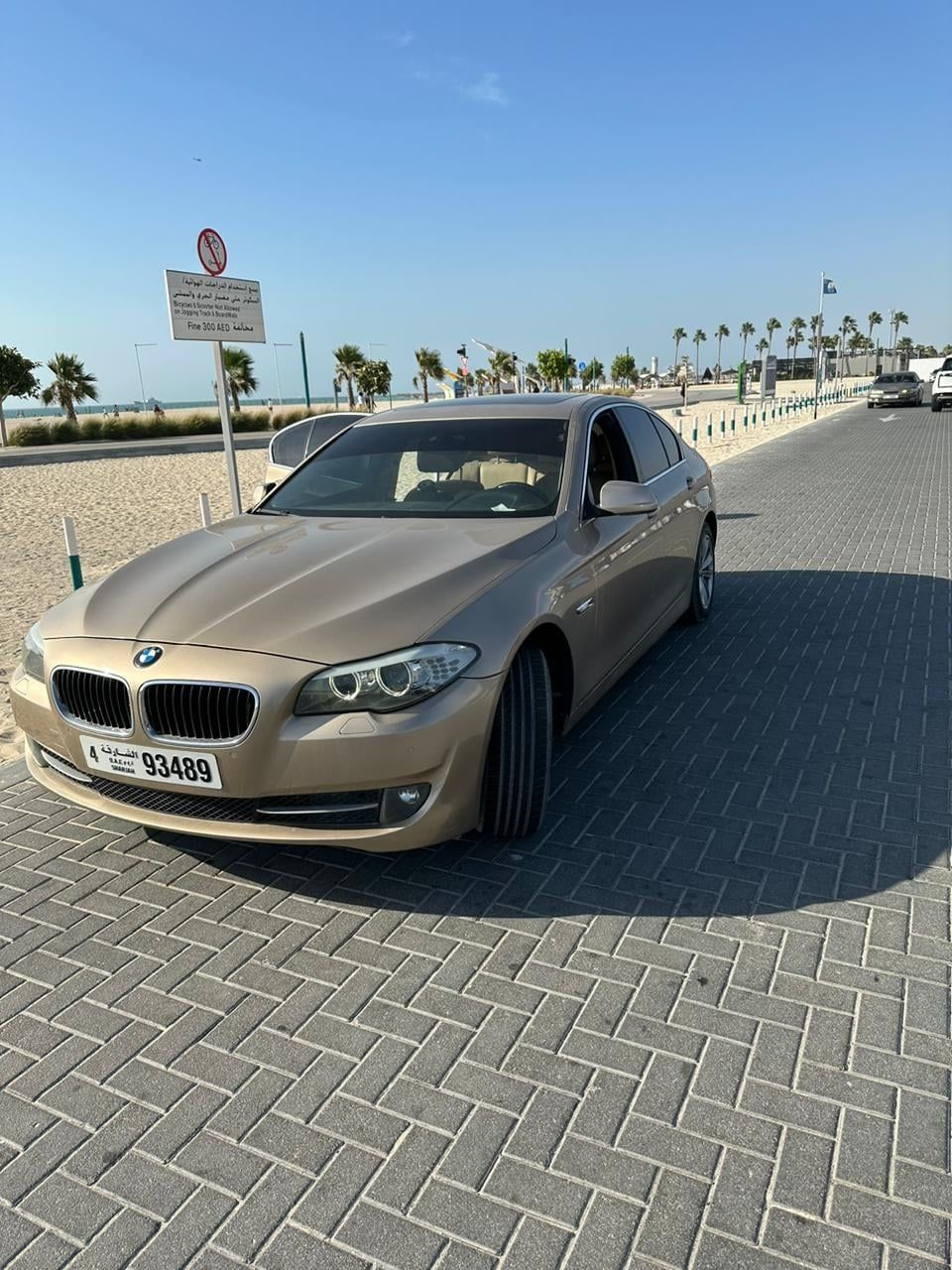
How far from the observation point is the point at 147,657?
309 centimetres

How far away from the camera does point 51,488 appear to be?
22203 mm

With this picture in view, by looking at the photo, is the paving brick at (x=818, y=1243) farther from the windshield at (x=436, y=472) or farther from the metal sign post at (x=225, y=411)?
the metal sign post at (x=225, y=411)

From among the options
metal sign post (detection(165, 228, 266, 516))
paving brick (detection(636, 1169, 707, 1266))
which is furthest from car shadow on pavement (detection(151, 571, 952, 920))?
metal sign post (detection(165, 228, 266, 516))

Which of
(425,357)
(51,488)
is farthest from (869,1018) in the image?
(425,357)

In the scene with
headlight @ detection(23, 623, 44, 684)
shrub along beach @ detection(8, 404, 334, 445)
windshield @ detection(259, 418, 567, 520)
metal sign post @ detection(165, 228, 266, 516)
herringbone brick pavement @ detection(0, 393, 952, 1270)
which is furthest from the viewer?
shrub along beach @ detection(8, 404, 334, 445)

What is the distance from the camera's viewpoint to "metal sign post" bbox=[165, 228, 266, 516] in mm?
8609

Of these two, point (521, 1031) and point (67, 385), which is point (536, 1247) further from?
point (67, 385)

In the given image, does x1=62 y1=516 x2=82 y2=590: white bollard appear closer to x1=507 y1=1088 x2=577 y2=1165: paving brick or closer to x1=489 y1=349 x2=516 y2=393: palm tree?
x1=507 y1=1088 x2=577 y2=1165: paving brick

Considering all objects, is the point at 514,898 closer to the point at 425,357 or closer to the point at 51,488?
the point at 51,488

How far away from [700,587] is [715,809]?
10.0 ft

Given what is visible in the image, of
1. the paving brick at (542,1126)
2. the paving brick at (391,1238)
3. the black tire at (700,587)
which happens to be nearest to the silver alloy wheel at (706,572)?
the black tire at (700,587)

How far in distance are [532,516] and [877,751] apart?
2035 millimetres

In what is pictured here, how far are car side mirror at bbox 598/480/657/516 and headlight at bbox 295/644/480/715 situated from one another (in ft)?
4.89

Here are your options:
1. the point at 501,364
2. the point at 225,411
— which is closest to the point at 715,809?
the point at 225,411
